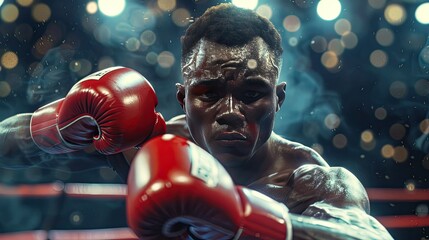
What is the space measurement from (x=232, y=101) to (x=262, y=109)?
0.11m

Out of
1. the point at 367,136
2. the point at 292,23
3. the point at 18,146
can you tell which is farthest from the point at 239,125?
the point at 292,23

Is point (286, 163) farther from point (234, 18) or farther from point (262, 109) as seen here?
point (234, 18)

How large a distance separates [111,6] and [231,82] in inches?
133

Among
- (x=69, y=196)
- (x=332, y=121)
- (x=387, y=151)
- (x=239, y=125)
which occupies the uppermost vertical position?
(x=239, y=125)

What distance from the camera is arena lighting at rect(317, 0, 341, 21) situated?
5.00 metres

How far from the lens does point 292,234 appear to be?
3.86ft

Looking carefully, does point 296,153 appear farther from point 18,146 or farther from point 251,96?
point 18,146

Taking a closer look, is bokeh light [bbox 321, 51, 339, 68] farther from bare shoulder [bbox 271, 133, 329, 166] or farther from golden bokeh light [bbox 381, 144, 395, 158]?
bare shoulder [bbox 271, 133, 329, 166]

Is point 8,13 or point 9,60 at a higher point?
point 8,13

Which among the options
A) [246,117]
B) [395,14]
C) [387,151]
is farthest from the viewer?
[395,14]

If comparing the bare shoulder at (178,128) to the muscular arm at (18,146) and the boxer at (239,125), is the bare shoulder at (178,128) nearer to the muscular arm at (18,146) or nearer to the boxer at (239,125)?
the boxer at (239,125)

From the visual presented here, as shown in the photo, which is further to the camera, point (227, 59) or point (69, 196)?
point (69, 196)

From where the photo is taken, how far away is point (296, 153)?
1994 millimetres

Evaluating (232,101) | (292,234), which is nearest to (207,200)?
(292,234)
